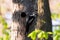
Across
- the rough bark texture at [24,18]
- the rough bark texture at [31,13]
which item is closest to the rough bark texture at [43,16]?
the rough bark texture at [31,13]

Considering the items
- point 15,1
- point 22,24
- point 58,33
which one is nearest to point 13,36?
point 22,24

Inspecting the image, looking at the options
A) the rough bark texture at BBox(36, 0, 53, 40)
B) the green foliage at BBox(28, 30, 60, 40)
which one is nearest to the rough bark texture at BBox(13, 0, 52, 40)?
the rough bark texture at BBox(36, 0, 53, 40)

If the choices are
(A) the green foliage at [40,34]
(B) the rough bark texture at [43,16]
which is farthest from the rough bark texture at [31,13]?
(A) the green foliage at [40,34]

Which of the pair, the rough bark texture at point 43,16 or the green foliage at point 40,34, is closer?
the green foliage at point 40,34

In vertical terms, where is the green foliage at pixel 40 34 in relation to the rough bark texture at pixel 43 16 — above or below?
below

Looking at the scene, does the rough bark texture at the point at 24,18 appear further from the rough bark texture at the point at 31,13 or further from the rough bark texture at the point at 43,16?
the rough bark texture at the point at 43,16

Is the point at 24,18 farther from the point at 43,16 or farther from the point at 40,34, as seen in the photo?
the point at 40,34

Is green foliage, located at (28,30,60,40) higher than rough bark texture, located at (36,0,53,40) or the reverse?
the reverse

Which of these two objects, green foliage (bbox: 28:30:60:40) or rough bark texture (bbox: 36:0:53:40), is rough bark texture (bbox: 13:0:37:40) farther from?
green foliage (bbox: 28:30:60:40)

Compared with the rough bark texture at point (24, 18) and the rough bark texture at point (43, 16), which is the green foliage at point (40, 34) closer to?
the rough bark texture at point (43, 16)

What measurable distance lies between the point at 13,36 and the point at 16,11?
0.72 feet

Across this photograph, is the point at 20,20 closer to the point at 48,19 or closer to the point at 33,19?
the point at 33,19

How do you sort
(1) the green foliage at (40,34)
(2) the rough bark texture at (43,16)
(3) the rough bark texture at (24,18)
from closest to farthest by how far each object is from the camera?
(1) the green foliage at (40,34) → (2) the rough bark texture at (43,16) → (3) the rough bark texture at (24,18)

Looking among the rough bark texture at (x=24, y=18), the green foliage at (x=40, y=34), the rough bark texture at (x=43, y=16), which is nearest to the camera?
the green foliage at (x=40, y=34)
